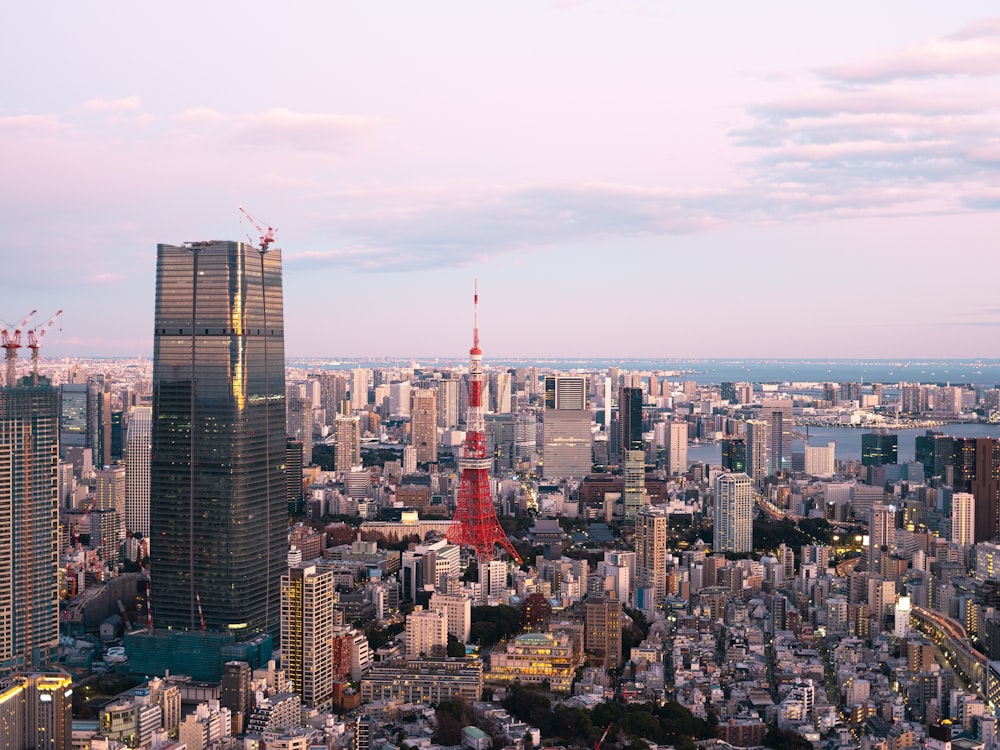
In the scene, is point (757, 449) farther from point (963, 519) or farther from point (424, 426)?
point (963, 519)

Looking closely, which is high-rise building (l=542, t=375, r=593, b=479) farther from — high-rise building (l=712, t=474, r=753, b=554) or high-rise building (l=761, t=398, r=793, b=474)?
high-rise building (l=712, t=474, r=753, b=554)

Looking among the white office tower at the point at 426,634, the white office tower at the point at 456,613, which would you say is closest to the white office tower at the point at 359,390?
the white office tower at the point at 456,613

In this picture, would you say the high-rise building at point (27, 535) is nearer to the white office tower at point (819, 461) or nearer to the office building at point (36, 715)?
the office building at point (36, 715)

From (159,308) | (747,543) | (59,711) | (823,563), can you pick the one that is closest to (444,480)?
(747,543)

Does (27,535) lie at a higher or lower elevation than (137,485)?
higher

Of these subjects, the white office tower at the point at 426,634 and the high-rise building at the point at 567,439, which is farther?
the high-rise building at the point at 567,439

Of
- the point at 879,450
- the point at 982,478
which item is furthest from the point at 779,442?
the point at 982,478
